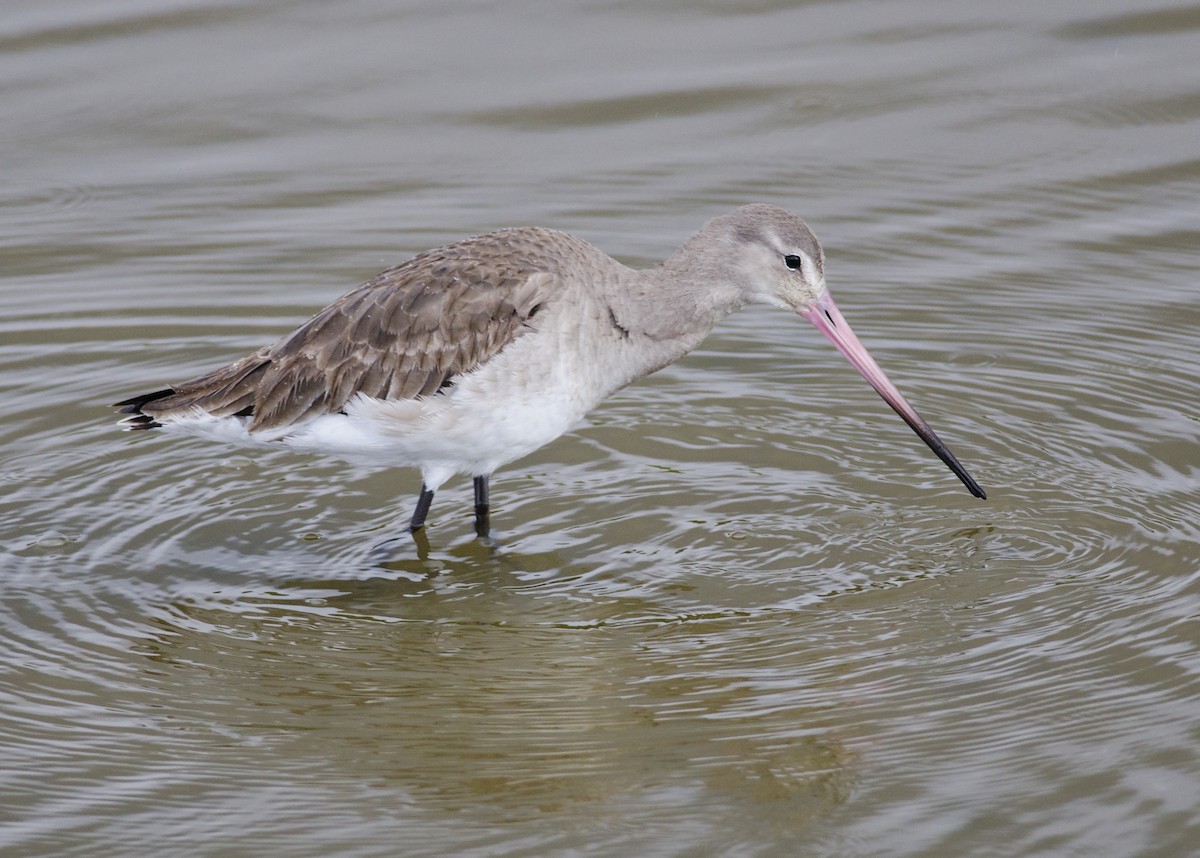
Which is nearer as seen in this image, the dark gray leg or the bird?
the bird

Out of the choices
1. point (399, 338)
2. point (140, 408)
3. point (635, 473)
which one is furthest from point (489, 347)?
point (140, 408)

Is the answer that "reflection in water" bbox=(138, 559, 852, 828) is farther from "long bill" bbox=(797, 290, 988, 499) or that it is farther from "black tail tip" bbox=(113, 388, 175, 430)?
"long bill" bbox=(797, 290, 988, 499)

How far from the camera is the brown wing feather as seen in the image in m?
6.77

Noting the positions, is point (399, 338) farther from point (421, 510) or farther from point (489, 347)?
point (421, 510)

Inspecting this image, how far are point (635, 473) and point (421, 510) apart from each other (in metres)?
0.99

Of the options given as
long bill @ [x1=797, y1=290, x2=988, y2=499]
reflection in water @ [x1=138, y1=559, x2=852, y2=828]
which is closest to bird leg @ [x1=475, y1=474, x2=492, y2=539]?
reflection in water @ [x1=138, y1=559, x2=852, y2=828]

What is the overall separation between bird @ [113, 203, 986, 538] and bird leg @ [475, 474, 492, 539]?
0.78 feet

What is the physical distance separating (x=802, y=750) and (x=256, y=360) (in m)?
2.94

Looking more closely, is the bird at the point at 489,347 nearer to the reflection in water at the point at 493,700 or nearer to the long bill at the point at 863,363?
the long bill at the point at 863,363

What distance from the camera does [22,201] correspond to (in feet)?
34.7

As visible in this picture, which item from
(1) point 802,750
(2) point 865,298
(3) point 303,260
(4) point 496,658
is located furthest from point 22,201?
(1) point 802,750

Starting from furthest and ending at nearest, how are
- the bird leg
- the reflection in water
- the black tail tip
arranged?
the bird leg < the black tail tip < the reflection in water

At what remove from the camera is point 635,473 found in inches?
303

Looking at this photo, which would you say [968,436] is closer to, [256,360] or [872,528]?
[872,528]
